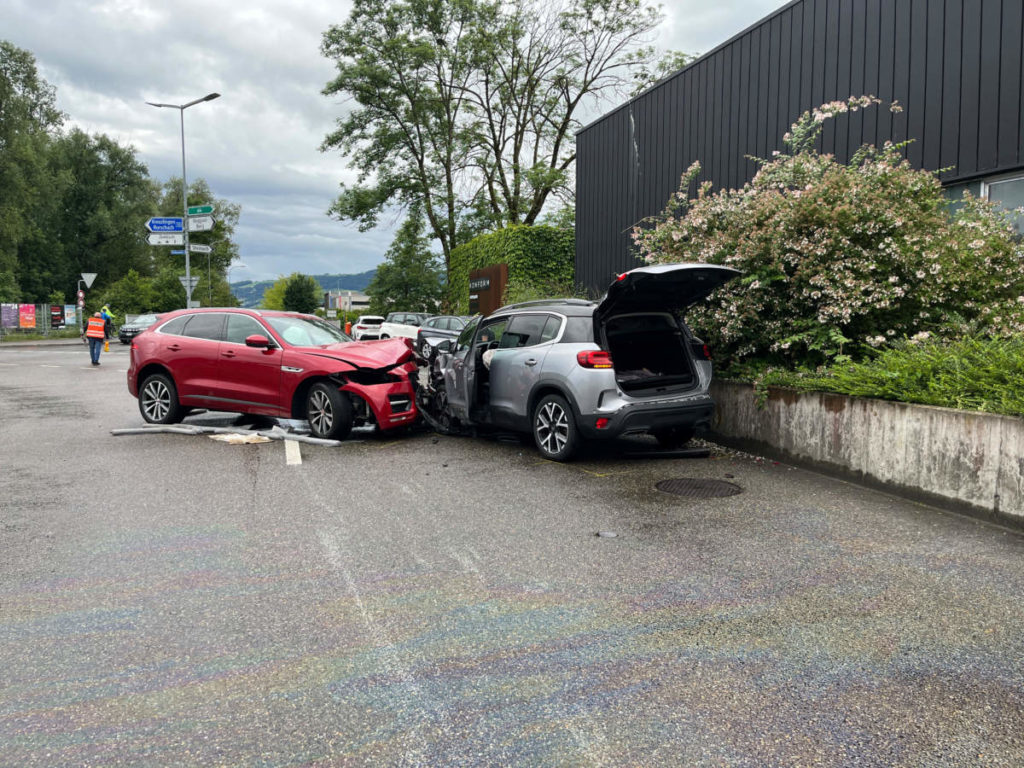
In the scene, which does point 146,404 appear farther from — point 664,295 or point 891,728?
point 891,728

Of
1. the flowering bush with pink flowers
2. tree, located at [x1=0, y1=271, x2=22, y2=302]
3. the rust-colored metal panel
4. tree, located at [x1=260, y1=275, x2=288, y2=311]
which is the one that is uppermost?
tree, located at [x1=260, y1=275, x2=288, y2=311]

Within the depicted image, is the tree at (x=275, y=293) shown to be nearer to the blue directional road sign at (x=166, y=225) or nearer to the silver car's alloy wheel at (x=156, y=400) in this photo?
the blue directional road sign at (x=166, y=225)

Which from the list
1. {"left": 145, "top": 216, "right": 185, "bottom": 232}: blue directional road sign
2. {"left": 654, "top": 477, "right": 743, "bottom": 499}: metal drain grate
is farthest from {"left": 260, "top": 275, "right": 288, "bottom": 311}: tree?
{"left": 654, "top": 477, "right": 743, "bottom": 499}: metal drain grate

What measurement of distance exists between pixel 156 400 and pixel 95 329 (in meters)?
15.2

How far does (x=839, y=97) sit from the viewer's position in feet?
43.7

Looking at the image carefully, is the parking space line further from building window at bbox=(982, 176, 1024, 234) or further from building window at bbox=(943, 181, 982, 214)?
building window at bbox=(943, 181, 982, 214)

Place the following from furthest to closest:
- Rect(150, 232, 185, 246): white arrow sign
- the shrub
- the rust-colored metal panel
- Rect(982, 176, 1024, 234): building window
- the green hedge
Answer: Rect(150, 232, 185, 246): white arrow sign < the green hedge < the rust-colored metal panel < Rect(982, 176, 1024, 234): building window < the shrub

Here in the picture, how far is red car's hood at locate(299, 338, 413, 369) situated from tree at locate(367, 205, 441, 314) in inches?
1328

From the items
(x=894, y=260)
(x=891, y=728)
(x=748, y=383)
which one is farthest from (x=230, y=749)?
(x=894, y=260)

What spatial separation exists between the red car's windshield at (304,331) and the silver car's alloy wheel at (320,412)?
81cm

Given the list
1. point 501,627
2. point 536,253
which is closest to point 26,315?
point 536,253

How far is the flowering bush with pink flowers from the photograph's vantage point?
26.8 ft

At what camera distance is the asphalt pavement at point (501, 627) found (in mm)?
2738

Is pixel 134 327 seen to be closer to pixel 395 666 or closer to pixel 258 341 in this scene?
pixel 258 341
